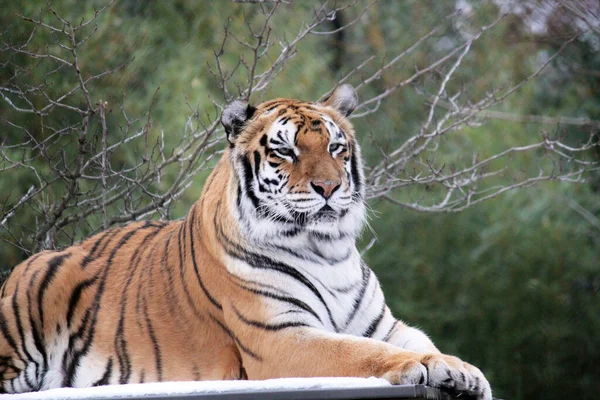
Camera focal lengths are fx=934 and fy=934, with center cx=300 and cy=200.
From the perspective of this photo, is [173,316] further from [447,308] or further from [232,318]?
[447,308]

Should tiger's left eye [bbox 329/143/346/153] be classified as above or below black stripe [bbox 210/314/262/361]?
above

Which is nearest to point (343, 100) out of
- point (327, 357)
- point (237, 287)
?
point (237, 287)

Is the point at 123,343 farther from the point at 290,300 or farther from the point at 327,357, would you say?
the point at 327,357

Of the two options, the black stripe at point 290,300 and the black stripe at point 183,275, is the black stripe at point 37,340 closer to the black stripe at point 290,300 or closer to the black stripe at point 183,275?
the black stripe at point 183,275

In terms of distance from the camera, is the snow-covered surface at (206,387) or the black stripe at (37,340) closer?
the snow-covered surface at (206,387)

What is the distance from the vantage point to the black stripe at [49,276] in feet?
12.8

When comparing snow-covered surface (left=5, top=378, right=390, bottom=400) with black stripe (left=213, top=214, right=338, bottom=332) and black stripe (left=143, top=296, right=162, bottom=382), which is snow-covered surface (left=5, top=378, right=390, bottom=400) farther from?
black stripe (left=143, top=296, right=162, bottom=382)

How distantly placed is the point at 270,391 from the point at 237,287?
1071 millimetres

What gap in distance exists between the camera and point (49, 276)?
396 cm

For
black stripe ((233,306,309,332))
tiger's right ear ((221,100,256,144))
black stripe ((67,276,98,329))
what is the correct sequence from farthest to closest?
black stripe ((67,276,98,329)) < tiger's right ear ((221,100,256,144)) < black stripe ((233,306,309,332))

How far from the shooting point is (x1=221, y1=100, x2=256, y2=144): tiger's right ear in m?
3.72

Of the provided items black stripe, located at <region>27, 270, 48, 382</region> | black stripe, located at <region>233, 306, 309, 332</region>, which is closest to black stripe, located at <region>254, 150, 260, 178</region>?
black stripe, located at <region>233, 306, 309, 332</region>

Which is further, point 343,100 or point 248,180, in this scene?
point 343,100

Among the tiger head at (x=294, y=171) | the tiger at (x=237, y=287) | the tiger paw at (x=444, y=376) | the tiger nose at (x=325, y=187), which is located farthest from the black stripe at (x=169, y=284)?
the tiger paw at (x=444, y=376)
